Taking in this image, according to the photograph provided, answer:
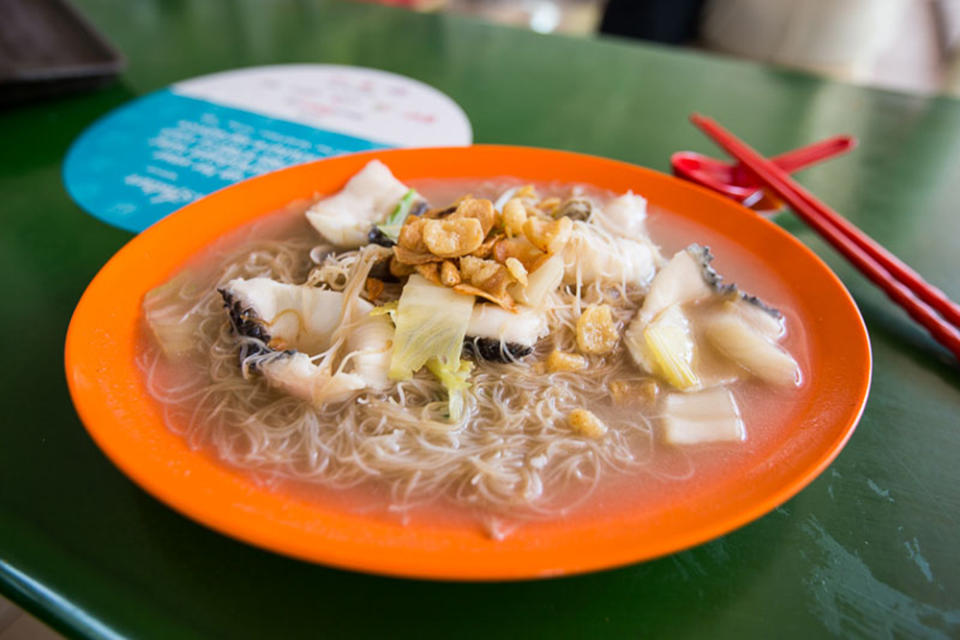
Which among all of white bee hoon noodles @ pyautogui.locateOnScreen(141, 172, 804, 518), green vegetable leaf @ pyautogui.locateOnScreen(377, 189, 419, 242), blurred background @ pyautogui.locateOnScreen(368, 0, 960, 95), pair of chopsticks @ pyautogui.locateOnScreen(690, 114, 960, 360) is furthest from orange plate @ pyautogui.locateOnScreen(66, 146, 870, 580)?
blurred background @ pyautogui.locateOnScreen(368, 0, 960, 95)

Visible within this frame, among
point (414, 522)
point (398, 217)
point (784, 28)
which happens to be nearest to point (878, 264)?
point (398, 217)

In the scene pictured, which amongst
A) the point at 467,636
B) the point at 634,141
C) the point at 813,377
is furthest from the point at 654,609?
the point at 634,141

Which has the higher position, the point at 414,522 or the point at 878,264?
the point at 878,264

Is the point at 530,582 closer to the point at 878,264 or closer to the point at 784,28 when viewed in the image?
the point at 878,264

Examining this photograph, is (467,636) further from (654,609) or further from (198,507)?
(198,507)

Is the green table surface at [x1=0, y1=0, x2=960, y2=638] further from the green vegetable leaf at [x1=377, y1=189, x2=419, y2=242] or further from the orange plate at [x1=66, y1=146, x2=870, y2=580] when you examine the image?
the green vegetable leaf at [x1=377, y1=189, x2=419, y2=242]

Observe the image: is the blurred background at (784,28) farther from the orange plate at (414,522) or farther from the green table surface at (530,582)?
the orange plate at (414,522)
